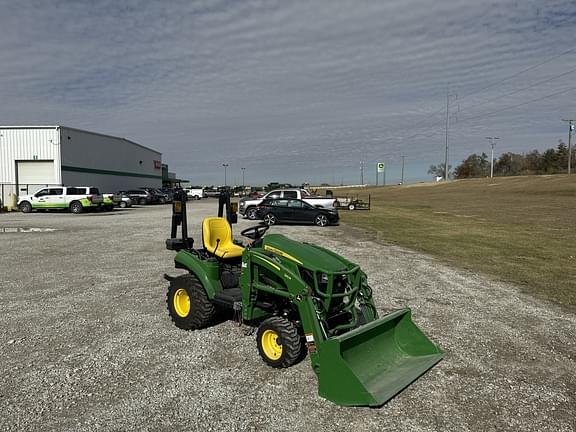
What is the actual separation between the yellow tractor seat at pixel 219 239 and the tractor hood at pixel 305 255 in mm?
856

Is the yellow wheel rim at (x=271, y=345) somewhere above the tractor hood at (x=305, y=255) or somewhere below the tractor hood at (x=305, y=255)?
below

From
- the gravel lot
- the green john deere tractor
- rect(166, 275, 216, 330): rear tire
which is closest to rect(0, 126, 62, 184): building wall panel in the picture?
the gravel lot

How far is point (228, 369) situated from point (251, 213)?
1704 centimetres

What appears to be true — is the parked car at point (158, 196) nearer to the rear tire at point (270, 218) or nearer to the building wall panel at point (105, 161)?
the building wall panel at point (105, 161)

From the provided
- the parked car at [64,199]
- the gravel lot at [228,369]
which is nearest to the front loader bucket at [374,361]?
the gravel lot at [228,369]

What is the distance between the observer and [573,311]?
19.7 feet

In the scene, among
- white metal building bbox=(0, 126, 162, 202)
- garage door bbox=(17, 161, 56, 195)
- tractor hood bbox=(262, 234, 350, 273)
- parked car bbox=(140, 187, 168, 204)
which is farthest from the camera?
parked car bbox=(140, 187, 168, 204)

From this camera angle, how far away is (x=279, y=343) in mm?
3906

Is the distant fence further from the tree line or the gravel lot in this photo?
the tree line

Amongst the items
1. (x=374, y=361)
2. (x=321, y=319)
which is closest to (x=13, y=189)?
(x=321, y=319)

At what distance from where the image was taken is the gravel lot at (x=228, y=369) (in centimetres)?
316

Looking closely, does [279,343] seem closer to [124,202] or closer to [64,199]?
[64,199]

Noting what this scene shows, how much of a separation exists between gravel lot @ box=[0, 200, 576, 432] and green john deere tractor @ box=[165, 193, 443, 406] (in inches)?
7.2

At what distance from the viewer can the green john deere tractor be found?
3.31 meters
